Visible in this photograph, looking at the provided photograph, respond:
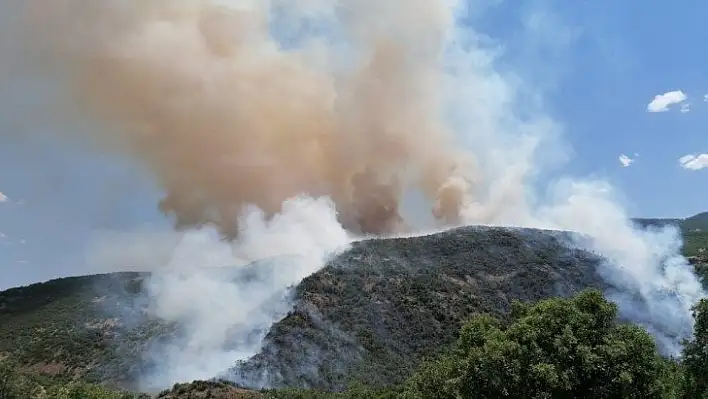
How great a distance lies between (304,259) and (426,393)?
9891cm

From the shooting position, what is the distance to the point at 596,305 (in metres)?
32.3

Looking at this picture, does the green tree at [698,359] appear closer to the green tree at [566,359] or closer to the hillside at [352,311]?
the green tree at [566,359]

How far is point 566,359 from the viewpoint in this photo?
3031 cm

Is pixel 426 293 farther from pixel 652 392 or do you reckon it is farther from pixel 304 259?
pixel 652 392

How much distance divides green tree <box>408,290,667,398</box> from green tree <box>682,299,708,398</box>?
1871mm

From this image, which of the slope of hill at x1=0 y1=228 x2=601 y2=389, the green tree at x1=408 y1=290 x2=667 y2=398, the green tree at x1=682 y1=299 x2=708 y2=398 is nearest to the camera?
the green tree at x1=408 y1=290 x2=667 y2=398

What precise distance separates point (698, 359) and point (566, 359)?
8.53m

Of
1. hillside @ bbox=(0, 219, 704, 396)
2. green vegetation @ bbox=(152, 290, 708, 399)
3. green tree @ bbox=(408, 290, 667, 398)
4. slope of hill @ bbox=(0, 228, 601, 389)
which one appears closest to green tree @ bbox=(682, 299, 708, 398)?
green vegetation @ bbox=(152, 290, 708, 399)

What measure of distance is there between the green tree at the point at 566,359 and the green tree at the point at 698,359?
6.14 feet

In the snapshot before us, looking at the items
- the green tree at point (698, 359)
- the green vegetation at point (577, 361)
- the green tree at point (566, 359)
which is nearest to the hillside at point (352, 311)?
the green vegetation at point (577, 361)

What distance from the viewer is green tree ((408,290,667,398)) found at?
2939 cm

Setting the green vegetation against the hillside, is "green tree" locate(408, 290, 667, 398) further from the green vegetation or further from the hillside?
the hillside

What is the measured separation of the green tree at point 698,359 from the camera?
106 ft

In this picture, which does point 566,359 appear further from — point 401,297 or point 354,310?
point 401,297
